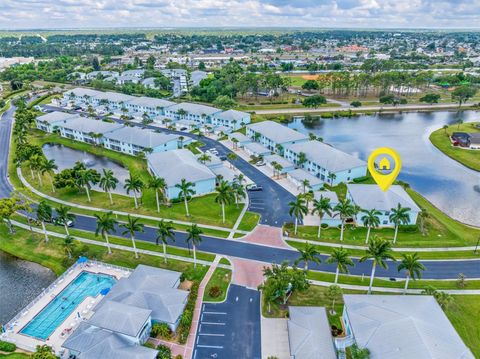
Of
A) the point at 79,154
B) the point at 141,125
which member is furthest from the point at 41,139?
the point at 141,125

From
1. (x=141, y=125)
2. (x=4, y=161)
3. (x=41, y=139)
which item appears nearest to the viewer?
(x=4, y=161)

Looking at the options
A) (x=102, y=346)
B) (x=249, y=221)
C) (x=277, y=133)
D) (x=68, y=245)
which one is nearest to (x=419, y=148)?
(x=277, y=133)

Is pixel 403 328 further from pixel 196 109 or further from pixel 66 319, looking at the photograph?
pixel 196 109

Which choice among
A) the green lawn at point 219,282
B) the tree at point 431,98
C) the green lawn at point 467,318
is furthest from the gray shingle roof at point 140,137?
the tree at point 431,98

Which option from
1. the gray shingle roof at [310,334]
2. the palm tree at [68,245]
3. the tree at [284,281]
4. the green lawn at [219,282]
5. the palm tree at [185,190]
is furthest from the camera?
the palm tree at [185,190]

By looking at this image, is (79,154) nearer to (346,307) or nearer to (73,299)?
(73,299)

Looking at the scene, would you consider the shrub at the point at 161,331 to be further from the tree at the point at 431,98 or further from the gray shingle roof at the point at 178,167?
the tree at the point at 431,98
